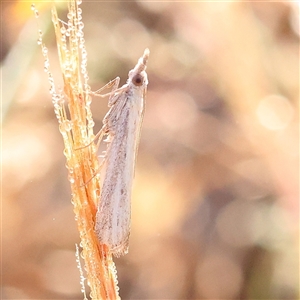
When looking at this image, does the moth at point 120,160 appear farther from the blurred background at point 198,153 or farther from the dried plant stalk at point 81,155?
the blurred background at point 198,153

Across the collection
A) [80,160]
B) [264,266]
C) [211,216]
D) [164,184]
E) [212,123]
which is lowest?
[80,160]

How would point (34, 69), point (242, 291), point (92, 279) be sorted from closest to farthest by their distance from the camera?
point (92, 279)
point (34, 69)
point (242, 291)

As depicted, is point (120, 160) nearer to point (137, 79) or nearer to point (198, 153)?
point (137, 79)

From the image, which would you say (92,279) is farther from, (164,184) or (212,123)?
(212,123)

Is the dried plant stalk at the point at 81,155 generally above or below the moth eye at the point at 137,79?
below

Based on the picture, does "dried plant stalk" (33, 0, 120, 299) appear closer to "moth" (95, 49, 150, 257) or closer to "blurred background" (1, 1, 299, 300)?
"moth" (95, 49, 150, 257)

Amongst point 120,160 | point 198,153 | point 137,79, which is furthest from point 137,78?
point 198,153

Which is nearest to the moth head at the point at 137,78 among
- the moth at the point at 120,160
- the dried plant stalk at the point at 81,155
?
the moth at the point at 120,160

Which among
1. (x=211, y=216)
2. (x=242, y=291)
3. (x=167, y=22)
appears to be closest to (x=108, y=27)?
(x=167, y=22)
